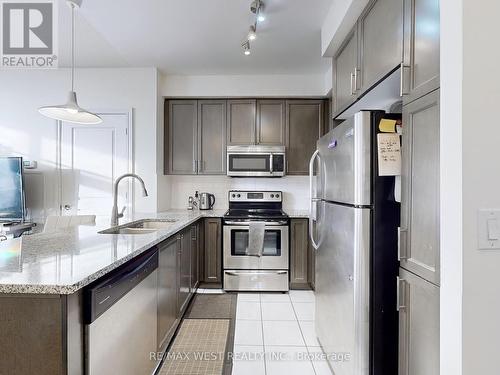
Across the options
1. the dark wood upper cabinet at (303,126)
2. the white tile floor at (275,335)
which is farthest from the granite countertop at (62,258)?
the dark wood upper cabinet at (303,126)

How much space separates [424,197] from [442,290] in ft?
1.24

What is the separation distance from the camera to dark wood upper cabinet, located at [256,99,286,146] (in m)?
3.90

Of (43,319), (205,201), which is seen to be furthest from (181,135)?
(43,319)

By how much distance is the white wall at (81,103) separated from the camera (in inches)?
144

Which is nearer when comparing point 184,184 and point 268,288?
point 268,288

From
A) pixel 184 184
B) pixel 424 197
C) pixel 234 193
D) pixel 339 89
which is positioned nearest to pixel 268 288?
pixel 234 193

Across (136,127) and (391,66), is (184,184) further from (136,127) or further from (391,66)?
(391,66)

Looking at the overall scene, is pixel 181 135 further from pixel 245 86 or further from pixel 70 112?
pixel 70 112

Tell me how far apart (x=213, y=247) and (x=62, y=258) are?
7.81 feet

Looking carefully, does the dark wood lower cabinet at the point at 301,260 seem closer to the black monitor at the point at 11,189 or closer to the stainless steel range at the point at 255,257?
the stainless steel range at the point at 255,257

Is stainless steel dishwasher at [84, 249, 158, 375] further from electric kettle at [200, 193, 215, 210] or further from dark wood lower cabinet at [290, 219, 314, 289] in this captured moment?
electric kettle at [200, 193, 215, 210]

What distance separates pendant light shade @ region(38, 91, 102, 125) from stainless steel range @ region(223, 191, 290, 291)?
1.82 meters

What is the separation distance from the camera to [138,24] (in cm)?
268

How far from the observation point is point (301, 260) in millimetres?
3607
